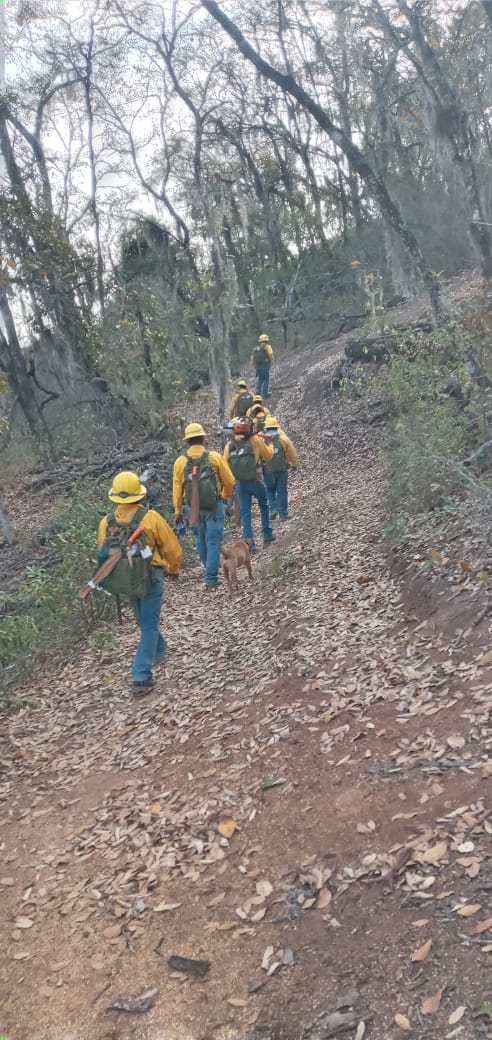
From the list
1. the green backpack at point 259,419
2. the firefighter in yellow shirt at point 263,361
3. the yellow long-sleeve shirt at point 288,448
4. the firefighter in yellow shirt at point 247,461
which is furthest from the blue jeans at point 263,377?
the firefighter in yellow shirt at point 247,461

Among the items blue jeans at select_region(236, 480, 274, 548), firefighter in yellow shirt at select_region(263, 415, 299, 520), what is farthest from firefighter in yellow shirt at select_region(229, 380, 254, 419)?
blue jeans at select_region(236, 480, 274, 548)

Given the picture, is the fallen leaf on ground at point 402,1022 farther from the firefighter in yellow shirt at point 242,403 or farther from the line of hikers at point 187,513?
the firefighter in yellow shirt at point 242,403

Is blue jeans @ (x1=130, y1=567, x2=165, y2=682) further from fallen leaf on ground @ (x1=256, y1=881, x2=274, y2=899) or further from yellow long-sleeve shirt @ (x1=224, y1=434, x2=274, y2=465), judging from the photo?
yellow long-sleeve shirt @ (x1=224, y1=434, x2=274, y2=465)

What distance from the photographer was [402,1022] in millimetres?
2807

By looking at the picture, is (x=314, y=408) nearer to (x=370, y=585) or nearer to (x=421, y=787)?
(x=370, y=585)

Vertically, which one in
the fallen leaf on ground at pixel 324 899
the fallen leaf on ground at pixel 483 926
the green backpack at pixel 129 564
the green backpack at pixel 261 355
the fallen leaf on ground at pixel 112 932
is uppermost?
the green backpack at pixel 261 355

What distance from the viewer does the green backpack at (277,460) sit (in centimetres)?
1098

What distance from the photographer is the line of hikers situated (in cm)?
635

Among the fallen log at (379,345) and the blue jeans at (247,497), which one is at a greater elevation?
the fallen log at (379,345)

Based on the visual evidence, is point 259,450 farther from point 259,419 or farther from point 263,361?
point 263,361

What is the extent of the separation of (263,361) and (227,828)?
1648cm

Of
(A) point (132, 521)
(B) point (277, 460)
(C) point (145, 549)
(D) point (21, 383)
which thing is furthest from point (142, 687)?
(D) point (21, 383)

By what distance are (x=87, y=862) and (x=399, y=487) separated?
22.1ft

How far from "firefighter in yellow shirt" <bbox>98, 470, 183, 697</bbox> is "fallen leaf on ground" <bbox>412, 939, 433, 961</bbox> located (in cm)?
381
